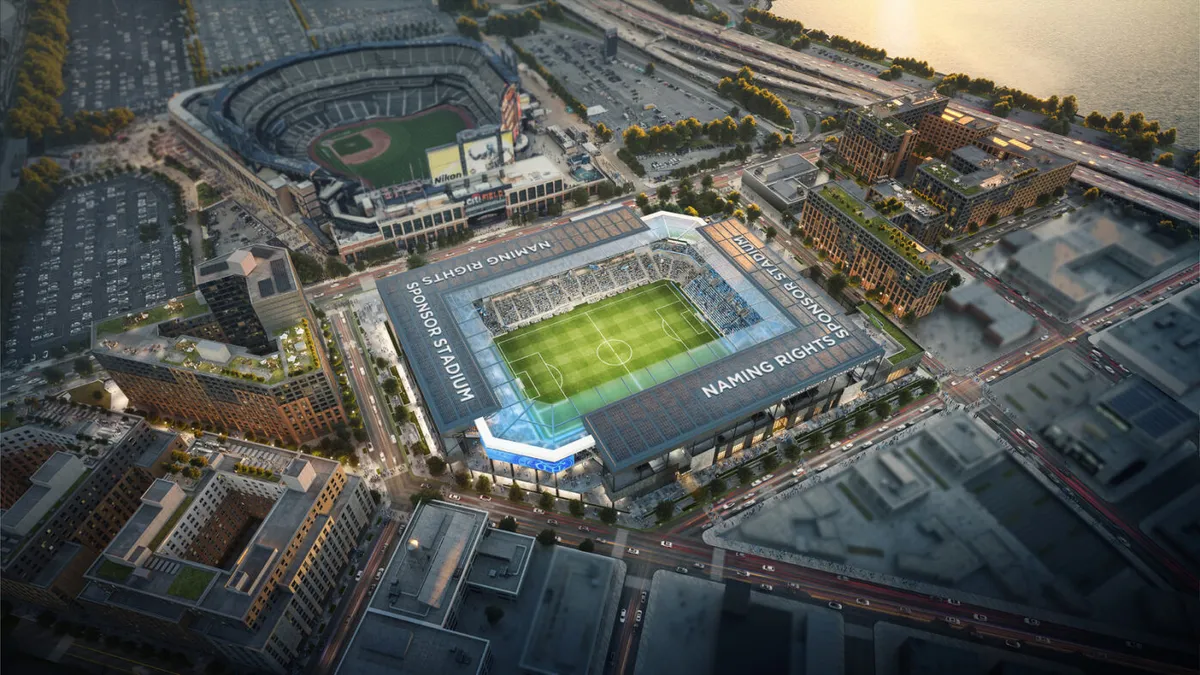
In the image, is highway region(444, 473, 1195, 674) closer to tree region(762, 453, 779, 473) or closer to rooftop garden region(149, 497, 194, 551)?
tree region(762, 453, 779, 473)

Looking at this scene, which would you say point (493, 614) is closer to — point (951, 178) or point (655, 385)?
point (655, 385)

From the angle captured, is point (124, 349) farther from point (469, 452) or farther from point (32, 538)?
point (469, 452)

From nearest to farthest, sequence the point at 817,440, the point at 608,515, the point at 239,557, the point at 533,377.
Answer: the point at 239,557, the point at 608,515, the point at 817,440, the point at 533,377

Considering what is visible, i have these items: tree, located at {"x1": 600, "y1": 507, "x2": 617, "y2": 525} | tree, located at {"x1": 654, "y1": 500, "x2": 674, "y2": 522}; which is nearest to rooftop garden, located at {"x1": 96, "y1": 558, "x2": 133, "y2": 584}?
tree, located at {"x1": 600, "y1": 507, "x2": 617, "y2": 525}

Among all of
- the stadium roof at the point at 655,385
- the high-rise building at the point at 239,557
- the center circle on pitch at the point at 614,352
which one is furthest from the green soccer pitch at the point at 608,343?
the high-rise building at the point at 239,557

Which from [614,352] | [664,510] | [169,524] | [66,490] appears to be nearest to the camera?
[169,524]

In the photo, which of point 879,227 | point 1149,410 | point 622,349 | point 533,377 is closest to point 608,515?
point 533,377
